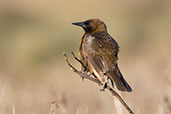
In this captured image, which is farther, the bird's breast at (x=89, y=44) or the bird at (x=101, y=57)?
the bird's breast at (x=89, y=44)

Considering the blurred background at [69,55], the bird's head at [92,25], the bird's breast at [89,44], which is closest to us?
the bird's breast at [89,44]

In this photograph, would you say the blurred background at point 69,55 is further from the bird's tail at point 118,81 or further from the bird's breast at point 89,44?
the bird's breast at point 89,44

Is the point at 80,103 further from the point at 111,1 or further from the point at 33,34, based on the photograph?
the point at 111,1

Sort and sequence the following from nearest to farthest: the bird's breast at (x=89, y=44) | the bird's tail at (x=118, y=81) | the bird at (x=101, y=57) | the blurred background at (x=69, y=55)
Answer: the bird's tail at (x=118, y=81), the bird at (x=101, y=57), the bird's breast at (x=89, y=44), the blurred background at (x=69, y=55)

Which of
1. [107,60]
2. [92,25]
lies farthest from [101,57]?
[92,25]

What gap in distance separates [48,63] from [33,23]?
19.2 feet

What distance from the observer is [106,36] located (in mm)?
5746

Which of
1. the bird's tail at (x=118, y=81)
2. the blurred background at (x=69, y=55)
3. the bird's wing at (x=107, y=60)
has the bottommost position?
the bird's tail at (x=118, y=81)

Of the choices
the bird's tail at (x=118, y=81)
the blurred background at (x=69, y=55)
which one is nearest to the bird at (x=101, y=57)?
the bird's tail at (x=118, y=81)

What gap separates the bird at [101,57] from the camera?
17.8 ft

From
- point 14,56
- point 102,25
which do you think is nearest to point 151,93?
point 102,25

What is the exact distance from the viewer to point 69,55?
15422mm

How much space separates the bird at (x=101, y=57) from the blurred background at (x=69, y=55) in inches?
10.3

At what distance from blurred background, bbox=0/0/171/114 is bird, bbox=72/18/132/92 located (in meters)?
0.26
